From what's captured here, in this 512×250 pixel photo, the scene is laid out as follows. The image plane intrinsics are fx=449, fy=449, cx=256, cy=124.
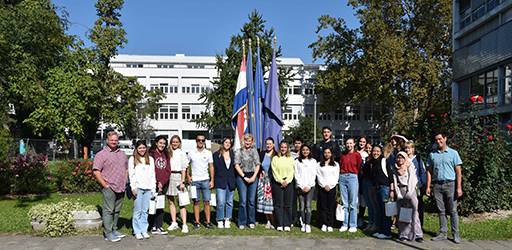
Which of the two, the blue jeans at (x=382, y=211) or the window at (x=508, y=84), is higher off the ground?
the window at (x=508, y=84)

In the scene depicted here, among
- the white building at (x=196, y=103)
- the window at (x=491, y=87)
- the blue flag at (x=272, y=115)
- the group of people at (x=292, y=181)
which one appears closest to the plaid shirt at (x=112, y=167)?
the group of people at (x=292, y=181)

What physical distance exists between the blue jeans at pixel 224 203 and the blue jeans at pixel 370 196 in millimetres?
2542

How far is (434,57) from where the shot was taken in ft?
126

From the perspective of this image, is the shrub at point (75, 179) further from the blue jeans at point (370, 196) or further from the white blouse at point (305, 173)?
the blue jeans at point (370, 196)

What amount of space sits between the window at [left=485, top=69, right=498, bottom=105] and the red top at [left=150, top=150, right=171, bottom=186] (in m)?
20.7

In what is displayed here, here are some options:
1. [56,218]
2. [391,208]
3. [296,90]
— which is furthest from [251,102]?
[296,90]

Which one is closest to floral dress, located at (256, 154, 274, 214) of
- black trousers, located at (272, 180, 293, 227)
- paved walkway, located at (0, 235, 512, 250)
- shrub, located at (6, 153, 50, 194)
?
black trousers, located at (272, 180, 293, 227)

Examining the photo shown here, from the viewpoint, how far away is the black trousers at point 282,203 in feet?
27.9

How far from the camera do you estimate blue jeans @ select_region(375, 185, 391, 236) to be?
8008mm

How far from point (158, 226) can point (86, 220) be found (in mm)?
1351

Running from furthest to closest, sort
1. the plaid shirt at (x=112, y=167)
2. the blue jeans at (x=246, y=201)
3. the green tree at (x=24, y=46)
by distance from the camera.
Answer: the green tree at (x=24, y=46), the blue jeans at (x=246, y=201), the plaid shirt at (x=112, y=167)

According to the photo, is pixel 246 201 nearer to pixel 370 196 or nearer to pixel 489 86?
pixel 370 196

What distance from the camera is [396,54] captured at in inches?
1378

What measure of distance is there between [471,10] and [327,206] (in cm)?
2464
